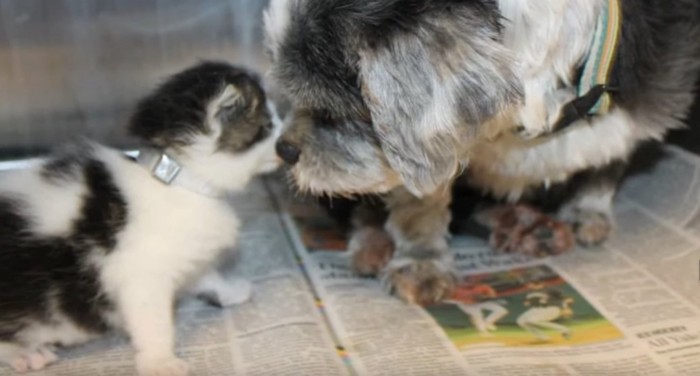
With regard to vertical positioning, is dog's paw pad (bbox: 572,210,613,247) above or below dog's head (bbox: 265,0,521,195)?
below

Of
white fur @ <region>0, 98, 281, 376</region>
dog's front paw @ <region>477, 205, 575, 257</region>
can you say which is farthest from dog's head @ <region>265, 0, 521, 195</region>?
dog's front paw @ <region>477, 205, 575, 257</region>

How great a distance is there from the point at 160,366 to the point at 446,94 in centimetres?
53

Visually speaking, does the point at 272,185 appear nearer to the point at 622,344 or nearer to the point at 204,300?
the point at 204,300

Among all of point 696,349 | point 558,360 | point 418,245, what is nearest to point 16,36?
point 418,245

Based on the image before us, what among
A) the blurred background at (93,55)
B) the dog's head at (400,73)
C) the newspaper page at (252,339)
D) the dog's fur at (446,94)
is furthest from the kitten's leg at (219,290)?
the blurred background at (93,55)

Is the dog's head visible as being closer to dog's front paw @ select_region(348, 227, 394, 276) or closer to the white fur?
the white fur

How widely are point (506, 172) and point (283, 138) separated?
41cm

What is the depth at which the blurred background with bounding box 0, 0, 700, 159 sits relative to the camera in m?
1.61

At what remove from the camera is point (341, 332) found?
51.1 inches

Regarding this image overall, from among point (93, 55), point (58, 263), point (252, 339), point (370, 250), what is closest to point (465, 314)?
point (370, 250)

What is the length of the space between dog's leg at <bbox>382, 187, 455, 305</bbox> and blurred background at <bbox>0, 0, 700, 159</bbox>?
0.53m

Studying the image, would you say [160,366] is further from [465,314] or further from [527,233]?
[527,233]

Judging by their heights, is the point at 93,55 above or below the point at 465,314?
above

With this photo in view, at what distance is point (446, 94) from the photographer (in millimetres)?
998
